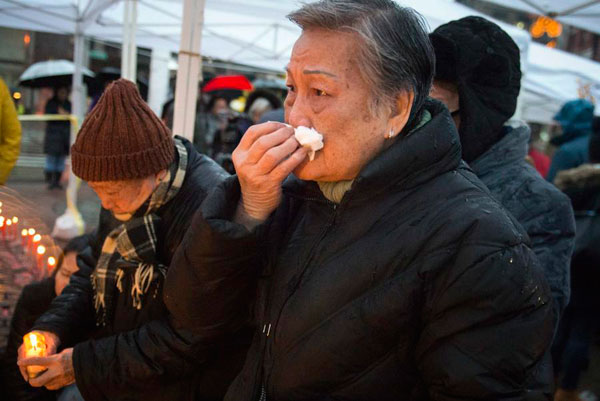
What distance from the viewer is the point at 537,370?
3.78 ft

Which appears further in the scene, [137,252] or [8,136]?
[8,136]

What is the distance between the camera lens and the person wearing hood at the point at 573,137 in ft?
15.6

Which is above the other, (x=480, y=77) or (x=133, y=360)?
(x=480, y=77)

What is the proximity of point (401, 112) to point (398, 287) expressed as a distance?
43 cm

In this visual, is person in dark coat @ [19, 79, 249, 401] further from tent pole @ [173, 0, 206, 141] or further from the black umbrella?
the black umbrella

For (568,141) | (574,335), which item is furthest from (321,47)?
(568,141)

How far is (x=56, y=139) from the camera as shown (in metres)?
9.70

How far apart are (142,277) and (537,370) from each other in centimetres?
131

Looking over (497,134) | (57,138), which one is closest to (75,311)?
(497,134)

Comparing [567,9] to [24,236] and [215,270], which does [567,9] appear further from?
[24,236]

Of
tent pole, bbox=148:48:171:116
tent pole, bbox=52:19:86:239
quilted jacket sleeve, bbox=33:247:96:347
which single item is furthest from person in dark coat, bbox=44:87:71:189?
quilted jacket sleeve, bbox=33:247:96:347

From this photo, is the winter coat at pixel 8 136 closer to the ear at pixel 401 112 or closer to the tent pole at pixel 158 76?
the ear at pixel 401 112

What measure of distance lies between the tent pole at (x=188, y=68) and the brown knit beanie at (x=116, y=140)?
108cm

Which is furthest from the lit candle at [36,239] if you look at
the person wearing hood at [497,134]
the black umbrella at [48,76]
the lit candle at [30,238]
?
the black umbrella at [48,76]
